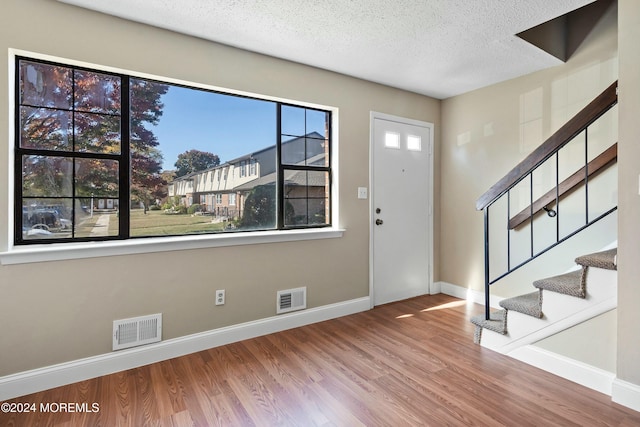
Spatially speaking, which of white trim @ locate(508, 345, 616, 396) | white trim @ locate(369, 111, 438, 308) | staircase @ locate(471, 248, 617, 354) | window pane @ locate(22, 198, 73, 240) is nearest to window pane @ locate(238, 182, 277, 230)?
white trim @ locate(369, 111, 438, 308)

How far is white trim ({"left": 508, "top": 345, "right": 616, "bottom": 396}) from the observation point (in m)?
1.96

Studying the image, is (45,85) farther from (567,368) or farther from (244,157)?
(567,368)

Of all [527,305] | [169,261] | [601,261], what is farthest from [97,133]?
[601,261]

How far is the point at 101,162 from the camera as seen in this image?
7.49 ft

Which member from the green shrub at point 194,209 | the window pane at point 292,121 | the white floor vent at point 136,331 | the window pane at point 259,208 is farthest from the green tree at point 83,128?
the window pane at point 292,121

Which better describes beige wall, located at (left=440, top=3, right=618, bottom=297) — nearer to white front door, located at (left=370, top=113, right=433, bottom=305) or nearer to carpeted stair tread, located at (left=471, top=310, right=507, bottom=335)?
white front door, located at (left=370, top=113, right=433, bottom=305)

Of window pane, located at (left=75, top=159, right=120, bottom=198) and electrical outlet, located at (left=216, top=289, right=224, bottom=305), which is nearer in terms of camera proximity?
window pane, located at (left=75, top=159, right=120, bottom=198)

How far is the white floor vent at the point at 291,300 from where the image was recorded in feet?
9.70

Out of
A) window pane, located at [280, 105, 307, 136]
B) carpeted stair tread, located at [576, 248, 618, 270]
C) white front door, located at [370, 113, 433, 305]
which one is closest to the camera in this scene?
carpeted stair tread, located at [576, 248, 618, 270]

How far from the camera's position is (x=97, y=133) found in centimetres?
228

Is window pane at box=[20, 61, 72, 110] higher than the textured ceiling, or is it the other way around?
the textured ceiling

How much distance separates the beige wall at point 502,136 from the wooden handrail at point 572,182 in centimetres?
40

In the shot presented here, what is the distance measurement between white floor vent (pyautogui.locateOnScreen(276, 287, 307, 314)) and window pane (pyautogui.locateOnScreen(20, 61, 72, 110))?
7.03ft

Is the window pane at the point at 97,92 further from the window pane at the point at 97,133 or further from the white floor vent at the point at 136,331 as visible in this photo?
the white floor vent at the point at 136,331
